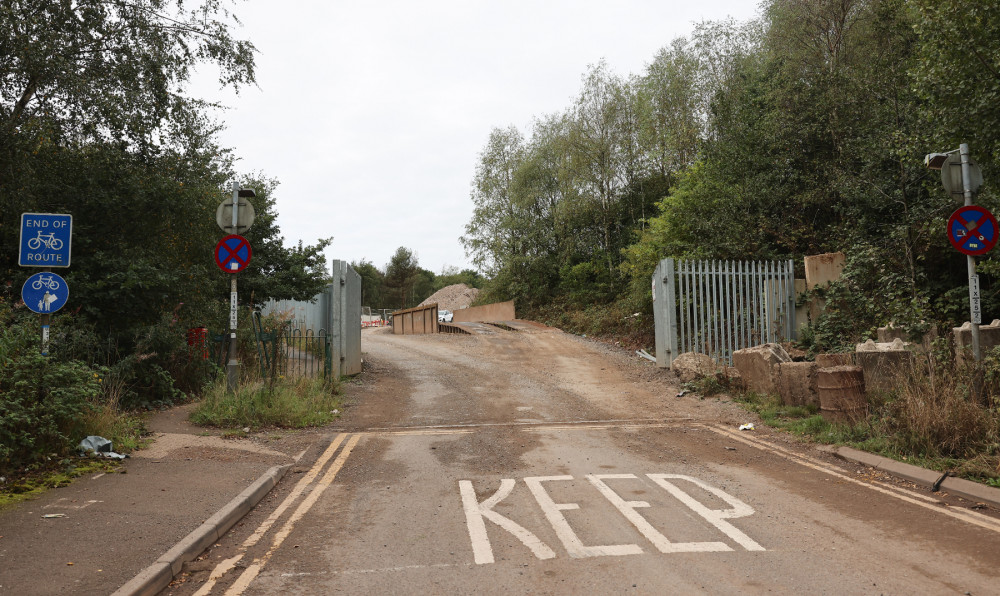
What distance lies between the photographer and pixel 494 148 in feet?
144

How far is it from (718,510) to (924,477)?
2.58 meters

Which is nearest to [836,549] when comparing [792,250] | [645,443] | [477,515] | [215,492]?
[477,515]

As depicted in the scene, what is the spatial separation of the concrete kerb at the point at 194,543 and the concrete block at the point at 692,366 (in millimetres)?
8981

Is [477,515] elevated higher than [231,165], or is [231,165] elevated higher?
[231,165]

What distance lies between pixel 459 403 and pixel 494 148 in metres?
34.5

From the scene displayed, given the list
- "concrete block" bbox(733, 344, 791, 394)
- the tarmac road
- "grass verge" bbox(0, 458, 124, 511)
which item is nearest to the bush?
"grass verge" bbox(0, 458, 124, 511)

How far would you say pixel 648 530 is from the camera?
15.9 feet

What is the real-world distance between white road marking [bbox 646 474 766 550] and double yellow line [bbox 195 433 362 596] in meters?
3.43

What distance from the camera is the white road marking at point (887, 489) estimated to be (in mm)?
5098

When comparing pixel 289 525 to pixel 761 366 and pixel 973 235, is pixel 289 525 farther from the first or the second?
pixel 761 366

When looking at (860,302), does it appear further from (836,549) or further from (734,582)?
(734,582)

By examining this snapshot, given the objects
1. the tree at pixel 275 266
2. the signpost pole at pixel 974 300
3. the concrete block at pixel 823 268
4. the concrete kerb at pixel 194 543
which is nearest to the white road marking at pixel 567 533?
the concrete kerb at pixel 194 543

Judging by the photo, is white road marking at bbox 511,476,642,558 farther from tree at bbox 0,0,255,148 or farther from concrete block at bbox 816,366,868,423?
tree at bbox 0,0,255,148

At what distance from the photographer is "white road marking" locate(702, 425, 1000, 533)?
5.10 meters
